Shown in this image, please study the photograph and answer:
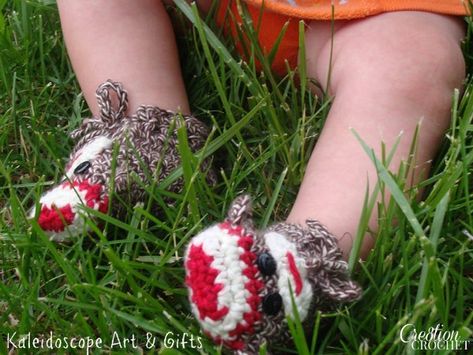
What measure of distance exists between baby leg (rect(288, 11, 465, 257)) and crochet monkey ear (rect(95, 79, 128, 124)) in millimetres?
284

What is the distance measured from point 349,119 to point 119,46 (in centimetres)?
37

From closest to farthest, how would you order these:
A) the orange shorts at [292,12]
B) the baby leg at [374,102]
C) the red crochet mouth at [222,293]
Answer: the red crochet mouth at [222,293] < the baby leg at [374,102] < the orange shorts at [292,12]

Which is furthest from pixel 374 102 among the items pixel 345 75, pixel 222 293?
pixel 222 293

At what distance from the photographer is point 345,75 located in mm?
1024

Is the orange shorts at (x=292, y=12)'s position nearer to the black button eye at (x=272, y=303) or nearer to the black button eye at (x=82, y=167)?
the black button eye at (x=82, y=167)

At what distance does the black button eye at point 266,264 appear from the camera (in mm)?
812

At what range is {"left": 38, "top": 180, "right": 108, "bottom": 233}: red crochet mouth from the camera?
95 centimetres

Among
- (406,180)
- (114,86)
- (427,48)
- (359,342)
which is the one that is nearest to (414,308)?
(359,342)

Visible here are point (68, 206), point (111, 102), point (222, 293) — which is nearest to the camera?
point (222, 293)

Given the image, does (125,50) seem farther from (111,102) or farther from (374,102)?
(374,102)

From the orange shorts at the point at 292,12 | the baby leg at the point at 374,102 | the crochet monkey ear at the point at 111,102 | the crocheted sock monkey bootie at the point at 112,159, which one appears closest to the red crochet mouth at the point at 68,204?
the crocheted sock monkey bootie at the point at 112,159

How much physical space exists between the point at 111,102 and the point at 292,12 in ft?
0.95

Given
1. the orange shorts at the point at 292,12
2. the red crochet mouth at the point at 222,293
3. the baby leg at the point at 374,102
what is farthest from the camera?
the orange shorts at the point at 292,12

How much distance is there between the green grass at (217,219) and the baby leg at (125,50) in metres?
0.07
